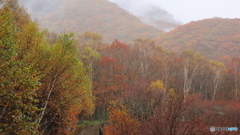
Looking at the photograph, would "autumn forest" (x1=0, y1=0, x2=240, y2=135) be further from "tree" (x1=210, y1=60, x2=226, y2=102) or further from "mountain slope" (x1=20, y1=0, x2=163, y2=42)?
"mountain slope" (x1=20, y1=0, x2=163, y2=42)

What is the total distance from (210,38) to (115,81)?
5506 centimetres

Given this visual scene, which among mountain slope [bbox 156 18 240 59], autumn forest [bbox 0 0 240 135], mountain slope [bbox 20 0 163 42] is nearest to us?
autumn forest [bbox 0 0 240 135]

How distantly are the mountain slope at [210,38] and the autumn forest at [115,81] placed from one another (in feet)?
1.16

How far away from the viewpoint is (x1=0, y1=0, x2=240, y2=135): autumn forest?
6.62m

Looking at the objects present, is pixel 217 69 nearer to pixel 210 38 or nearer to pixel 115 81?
pixel 115 81

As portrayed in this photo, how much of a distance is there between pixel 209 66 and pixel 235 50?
22.6 meters

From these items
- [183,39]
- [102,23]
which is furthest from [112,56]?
[102,23]

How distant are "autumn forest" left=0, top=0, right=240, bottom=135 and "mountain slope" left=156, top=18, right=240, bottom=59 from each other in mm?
353

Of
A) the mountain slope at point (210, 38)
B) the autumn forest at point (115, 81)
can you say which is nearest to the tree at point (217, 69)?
the autumn forest at point (115, 81)

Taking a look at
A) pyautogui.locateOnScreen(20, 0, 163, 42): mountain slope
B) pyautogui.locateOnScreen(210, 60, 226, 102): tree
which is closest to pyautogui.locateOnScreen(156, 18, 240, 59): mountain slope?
pyautogui.locateOnScreen(210, 60, 226, 102): tree

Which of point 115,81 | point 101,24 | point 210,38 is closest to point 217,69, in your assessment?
point 115,81

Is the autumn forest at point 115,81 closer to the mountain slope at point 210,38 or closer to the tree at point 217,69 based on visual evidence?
the tree at point 217,69

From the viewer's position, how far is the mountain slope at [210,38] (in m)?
53.9

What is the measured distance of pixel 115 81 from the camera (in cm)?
3228
